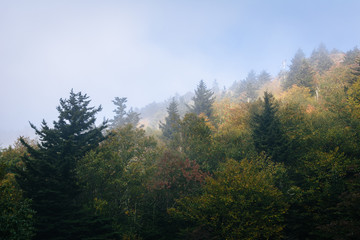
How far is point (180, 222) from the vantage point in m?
24.7

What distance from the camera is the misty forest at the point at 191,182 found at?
1852 centimetres

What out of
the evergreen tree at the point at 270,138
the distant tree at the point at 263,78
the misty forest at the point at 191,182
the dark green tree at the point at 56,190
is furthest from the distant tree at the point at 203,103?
the distant tree at the point at 263,78

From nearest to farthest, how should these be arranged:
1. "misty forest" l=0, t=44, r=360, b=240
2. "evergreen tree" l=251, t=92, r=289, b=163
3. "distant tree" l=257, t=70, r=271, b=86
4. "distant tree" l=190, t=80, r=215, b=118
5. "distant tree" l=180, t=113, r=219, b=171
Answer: "misty forest" l=0, t=44, r=360, b=240 < "evergreen tree" l=251, t=92, r=289, b=163 < "distant tree" l=180, t=113, r=219, b=171 < "distant tree" l=190, t=80, r=215, b=118 < "distant tree" l=257, t=70, r=271, b=86

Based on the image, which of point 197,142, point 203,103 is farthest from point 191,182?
point 203,103

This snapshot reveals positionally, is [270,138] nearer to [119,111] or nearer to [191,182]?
[191,182]

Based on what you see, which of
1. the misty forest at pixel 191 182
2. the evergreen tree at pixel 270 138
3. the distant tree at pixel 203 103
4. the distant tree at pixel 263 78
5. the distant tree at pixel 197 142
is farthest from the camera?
the distant tree at pixel 263 78

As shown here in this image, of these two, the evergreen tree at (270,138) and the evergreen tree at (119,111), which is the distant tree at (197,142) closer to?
the evergreen tree at (270,138)

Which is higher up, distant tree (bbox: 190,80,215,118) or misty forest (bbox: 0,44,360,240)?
distant tree (bbox: 190,80,215,118)

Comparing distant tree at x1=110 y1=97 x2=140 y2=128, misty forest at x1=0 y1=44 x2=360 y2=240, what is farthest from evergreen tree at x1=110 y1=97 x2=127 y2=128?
misty forest at x1=0 y1=44 x2=360 y2=240

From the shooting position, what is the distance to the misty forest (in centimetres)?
1852

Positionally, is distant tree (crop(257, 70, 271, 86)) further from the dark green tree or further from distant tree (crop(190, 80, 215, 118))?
the dark green tree

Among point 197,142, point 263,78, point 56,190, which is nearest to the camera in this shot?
point 56,190

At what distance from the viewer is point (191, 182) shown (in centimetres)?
2808

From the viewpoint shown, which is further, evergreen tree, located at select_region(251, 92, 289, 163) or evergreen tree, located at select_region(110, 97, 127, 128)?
evergreen tree, located at select_region(110, 97, 127, 128)
